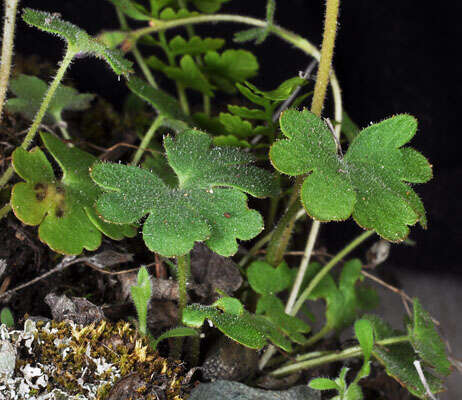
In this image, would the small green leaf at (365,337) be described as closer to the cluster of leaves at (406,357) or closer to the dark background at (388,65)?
the cluster of leaves at (406,357)

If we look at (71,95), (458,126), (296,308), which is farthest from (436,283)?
(71,95)

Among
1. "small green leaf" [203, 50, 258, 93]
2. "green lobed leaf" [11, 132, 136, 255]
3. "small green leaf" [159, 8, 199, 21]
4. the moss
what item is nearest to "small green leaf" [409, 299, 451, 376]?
the moss

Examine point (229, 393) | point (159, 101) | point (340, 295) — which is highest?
point (159, 101)

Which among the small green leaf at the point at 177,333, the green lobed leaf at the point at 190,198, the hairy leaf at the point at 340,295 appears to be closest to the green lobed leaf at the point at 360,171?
the green lobed leaf at the point at 190,198

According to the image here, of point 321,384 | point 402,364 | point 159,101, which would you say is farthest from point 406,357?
point 159,101

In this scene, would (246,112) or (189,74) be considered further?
(189,74)

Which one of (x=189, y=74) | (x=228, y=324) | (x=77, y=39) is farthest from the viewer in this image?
(x=189, y=74)

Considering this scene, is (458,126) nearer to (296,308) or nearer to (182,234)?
(296,308)

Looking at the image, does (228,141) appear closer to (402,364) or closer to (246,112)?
(246,112)
